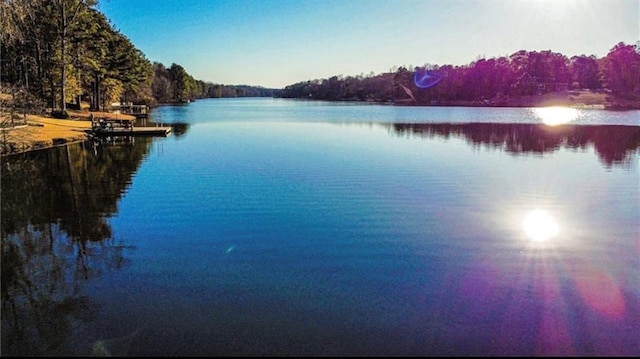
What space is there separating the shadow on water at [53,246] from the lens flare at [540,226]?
8.93 meters

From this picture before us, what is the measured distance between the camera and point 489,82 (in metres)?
127

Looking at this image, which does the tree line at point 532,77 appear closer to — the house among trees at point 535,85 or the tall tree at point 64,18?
the house among trees at point 535,85

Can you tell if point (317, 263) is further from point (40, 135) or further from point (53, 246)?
point (40, 135)

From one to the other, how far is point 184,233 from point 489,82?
426 ft

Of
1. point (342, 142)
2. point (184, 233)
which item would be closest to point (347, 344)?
point (184, 233)

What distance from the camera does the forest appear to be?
1598 inches

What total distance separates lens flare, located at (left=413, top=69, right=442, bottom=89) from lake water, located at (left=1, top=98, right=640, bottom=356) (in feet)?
413

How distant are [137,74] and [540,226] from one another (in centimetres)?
6941

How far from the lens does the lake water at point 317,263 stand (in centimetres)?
619

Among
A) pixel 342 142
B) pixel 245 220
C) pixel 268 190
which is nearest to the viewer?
pixel 245 220

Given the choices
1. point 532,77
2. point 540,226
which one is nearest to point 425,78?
point 532,77

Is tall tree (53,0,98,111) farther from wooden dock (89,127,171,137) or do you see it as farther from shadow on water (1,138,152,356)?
shadow on water (1,138,152,356)

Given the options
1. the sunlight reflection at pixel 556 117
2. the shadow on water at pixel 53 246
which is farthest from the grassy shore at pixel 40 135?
the sunlight reflection at pixel 556 117

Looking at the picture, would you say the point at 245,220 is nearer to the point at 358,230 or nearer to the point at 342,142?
the point at 358,230
